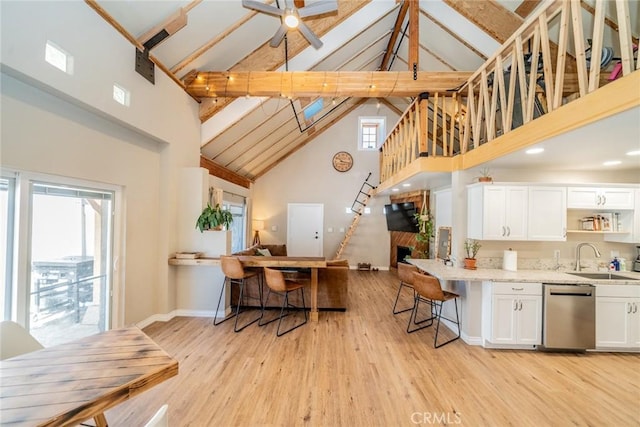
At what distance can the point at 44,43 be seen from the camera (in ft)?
7.01

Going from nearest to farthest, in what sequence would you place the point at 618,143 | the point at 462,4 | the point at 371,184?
the point at 618,143 → the point at 462,4 → the point at 371,184

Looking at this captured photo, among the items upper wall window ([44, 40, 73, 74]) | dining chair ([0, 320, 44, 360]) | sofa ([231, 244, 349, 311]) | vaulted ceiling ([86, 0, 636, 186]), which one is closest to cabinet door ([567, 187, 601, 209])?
vaulted ceiling ([86, 0, 636, 186])

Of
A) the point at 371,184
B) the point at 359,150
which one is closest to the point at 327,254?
the point at 371,184

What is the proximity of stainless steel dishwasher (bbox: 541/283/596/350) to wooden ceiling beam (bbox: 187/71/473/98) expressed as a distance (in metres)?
3.22

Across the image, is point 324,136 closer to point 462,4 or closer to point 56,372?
point 462,4

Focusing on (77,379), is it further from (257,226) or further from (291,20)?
(257,226)

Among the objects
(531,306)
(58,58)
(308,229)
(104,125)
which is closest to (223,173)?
(104,125)

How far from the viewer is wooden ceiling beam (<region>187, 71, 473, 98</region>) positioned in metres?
4.13

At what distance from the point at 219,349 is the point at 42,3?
3.66 m

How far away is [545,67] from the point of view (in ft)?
8.15

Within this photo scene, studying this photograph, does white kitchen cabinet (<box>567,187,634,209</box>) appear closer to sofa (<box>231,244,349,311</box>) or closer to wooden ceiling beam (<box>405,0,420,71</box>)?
wooden ceiling beam (<box>405,0,420,71</box>)

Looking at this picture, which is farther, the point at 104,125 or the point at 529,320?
the point at 529,320

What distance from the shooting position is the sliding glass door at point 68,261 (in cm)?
239

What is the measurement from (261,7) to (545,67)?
2.87 m
